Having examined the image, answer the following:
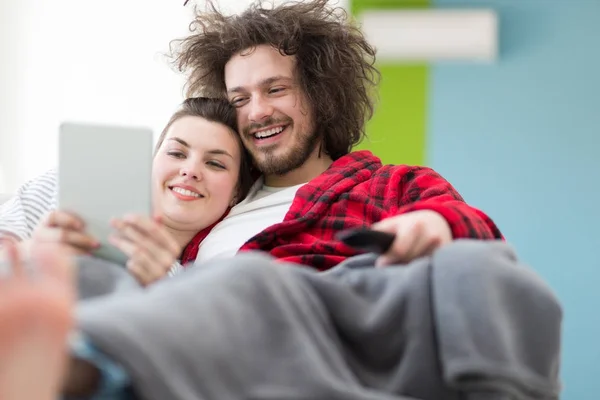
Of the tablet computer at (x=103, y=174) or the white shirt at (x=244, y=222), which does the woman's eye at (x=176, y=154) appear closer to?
the white shirt at (x=244, y=222)

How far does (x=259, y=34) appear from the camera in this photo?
77.4 inches

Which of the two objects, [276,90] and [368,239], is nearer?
[368,239]

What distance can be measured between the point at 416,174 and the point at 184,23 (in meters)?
1.68

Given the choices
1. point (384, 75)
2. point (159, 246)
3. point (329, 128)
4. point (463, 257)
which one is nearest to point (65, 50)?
point (384, 75)

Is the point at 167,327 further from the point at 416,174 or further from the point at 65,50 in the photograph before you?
the point at 65,50

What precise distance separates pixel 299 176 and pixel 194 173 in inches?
11.9

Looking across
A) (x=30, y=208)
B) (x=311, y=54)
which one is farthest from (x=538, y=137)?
(x=30, y=208)

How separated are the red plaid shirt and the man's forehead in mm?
292

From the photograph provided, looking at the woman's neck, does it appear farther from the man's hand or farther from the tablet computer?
the man's hand

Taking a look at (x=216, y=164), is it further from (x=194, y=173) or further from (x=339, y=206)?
(x=339, y=206)

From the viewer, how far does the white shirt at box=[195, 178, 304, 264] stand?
1635 mm

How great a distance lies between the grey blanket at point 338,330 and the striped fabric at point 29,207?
529mm

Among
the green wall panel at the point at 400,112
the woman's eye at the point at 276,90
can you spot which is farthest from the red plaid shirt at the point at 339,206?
the green wall panel at the point at 400,112

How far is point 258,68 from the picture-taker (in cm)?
191
